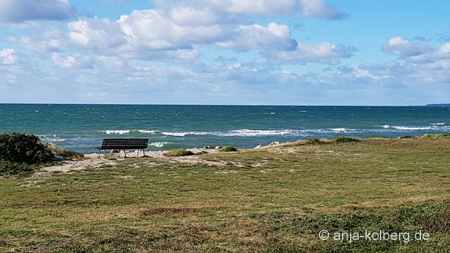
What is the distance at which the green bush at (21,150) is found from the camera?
64.7 feet

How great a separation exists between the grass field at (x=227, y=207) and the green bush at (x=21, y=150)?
3.08 metres

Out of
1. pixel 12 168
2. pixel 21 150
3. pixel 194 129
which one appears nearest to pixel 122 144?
pixel 21 150

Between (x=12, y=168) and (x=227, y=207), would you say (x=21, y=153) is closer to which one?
(x=12, y=168)

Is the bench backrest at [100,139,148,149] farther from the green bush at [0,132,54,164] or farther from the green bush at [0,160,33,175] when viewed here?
the green bush at [0,160,33,175]

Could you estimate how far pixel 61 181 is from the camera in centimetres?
1647

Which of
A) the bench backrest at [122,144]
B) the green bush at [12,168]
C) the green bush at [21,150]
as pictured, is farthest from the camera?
the bench backrest at [122,144]

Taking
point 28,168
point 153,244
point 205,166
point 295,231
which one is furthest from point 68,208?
point 205,166

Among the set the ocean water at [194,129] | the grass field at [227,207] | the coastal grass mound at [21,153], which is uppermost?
the coastal grass mound at [21,153]

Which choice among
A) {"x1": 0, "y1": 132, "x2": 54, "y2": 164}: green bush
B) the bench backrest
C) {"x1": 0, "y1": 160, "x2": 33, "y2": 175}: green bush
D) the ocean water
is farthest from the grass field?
the ocean water

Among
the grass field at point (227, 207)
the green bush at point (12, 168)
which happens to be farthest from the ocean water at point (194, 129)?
the grass field at point (227, 207)

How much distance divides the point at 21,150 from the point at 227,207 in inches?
488

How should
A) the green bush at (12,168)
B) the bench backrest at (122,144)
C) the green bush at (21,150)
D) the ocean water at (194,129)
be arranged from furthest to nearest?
the ocean water at (194,129) → the bench backrest at (122,144) → the green bush at (21,150) → the green bush at (12,168)

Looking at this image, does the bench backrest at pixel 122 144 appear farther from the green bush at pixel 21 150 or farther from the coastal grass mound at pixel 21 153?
the green bush at pixel 21 150

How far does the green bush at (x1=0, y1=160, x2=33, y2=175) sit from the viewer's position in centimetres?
1802
